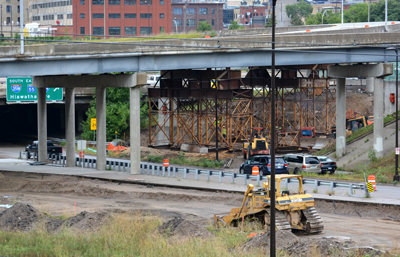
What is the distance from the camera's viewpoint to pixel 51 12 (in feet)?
390

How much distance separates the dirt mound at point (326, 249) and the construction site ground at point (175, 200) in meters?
2.06

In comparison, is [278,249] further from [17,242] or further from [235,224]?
[17,242]

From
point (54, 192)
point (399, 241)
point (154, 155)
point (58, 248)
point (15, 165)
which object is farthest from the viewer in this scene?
point (154, 155)

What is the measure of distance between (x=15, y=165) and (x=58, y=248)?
3253 cm

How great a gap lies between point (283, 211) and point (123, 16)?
73.9 metres

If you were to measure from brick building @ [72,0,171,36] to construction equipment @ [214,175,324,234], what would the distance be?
71203 millimetres

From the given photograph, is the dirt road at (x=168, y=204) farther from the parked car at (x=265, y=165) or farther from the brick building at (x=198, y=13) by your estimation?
the brick building at (x=198, y=13)

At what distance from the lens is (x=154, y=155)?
5088 centimetres

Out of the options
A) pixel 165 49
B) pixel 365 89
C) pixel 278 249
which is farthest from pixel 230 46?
pixel 365 89

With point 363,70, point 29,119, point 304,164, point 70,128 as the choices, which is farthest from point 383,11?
point 304,164

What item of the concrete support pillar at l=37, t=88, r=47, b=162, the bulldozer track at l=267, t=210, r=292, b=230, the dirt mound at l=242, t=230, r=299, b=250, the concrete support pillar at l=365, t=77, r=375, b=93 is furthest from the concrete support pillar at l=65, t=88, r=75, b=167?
the concrete support pillar at l=365, t=77, r=375, b=93

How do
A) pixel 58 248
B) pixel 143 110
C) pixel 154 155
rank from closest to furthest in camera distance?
pixel 58 248, pixel 154 155, pixel 143 110

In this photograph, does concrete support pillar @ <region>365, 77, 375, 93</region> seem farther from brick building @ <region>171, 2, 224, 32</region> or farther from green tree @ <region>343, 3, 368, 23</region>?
brick building @ <region>171, 2, 224, 32</region>

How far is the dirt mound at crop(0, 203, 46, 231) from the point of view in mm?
19627
